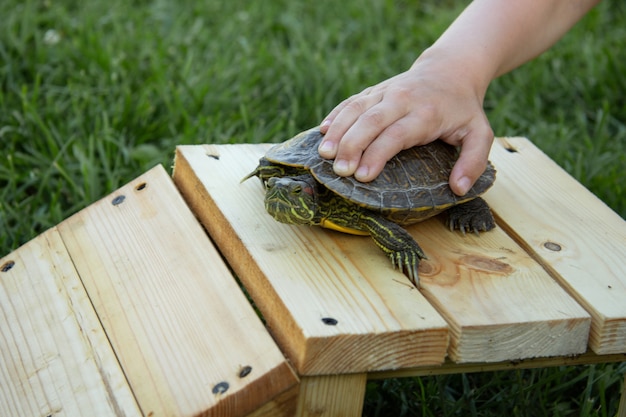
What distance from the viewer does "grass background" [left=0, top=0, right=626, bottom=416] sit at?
279 centimetres

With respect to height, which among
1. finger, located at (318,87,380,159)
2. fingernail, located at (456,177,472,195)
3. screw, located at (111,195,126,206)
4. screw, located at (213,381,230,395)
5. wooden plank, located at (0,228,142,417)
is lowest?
wooden plank, located at (0,228,142,417)

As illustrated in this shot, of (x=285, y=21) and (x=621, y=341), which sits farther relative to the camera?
(x=285, y=21)

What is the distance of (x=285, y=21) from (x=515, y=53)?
2543mm

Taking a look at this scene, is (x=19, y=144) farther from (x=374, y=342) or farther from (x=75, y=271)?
(x=374, y=342)

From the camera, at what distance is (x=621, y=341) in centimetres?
203

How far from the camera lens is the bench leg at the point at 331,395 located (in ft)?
→ 6.23

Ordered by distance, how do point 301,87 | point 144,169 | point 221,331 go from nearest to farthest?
point 221,331
point 144,169
point 301,87

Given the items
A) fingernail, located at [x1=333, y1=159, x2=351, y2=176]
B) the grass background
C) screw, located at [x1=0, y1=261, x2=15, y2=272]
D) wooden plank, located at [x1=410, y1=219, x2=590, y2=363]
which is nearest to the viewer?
wooden plank, located at [x1=410, y1=219, x2=590, y2=363]

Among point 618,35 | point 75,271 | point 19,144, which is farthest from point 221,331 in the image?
point 618,35

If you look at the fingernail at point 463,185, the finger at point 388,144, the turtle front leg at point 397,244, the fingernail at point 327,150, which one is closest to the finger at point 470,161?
the fingernail at point 463,185

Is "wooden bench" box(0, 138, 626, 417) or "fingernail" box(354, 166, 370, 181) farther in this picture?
"fingernail" box(354, 166, 370, 181)

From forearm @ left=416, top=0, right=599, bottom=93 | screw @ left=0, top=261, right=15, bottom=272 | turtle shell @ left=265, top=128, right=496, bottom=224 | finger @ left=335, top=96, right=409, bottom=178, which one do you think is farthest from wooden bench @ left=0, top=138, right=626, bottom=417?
forearm @ left=416, top=0, right=599, bottom=93

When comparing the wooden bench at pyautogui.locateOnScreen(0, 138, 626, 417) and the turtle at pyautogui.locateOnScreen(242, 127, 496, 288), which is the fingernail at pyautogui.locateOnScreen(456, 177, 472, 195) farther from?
the wooden bench at pyautogui.locateOnScreen(0, 138, 626, 417)

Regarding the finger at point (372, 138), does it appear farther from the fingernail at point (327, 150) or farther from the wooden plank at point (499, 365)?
the wooden plank at point (499, 365)
